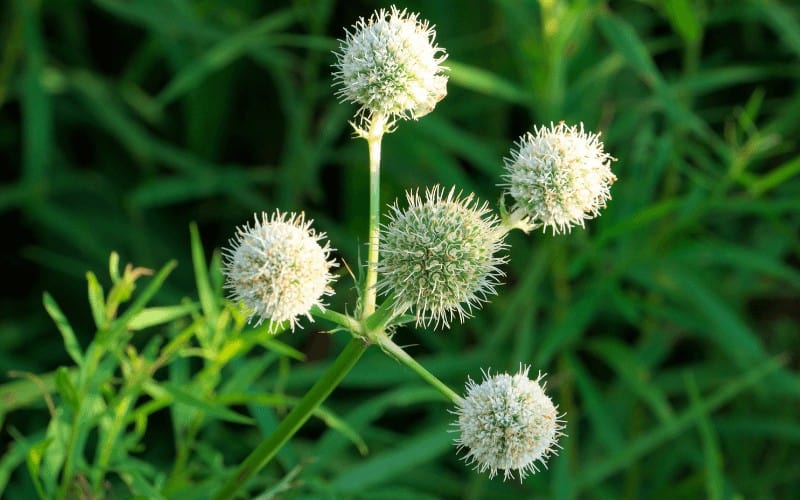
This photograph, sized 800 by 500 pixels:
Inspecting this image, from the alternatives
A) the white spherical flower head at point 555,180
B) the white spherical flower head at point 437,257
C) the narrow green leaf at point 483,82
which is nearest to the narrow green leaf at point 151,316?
the white spherical flower head at point 437,257

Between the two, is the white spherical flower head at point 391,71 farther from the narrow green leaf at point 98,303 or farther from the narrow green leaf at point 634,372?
the narrow green leaf at point 634,372

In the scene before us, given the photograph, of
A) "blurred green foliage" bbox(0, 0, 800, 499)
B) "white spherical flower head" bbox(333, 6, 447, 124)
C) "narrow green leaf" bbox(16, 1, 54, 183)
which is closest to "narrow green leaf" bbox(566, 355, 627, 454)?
"blurred green foliage" bbox(0, 0, 800, 499)

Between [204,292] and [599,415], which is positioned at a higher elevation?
Result: [599,415]

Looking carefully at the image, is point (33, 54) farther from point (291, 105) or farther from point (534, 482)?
point (534, 482)

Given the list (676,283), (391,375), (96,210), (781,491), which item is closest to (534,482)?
(391,375)

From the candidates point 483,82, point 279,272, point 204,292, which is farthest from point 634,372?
point 279,272

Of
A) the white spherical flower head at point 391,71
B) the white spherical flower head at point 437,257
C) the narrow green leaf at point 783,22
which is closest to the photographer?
the white spherical flower head at point 437,257

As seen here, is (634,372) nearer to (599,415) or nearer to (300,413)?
(599,415)
